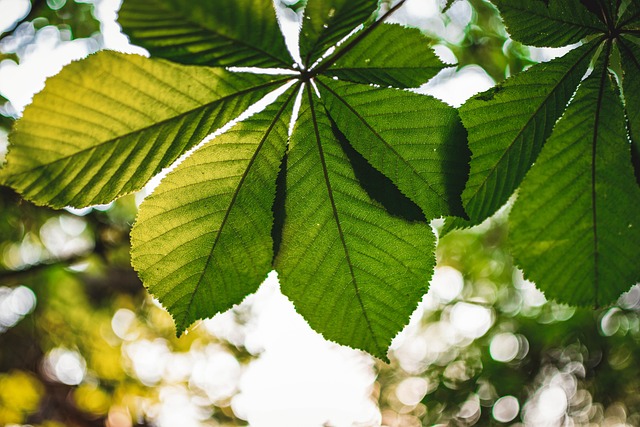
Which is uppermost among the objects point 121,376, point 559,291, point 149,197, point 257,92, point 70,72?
point 70,72

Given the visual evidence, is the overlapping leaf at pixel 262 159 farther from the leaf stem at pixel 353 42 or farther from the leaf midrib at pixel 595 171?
the leaf midrib at pixel 595 171

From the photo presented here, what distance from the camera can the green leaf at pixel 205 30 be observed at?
0.66 metres

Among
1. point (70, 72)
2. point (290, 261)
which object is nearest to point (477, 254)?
point (290, 261)

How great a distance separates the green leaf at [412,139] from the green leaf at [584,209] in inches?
9.9

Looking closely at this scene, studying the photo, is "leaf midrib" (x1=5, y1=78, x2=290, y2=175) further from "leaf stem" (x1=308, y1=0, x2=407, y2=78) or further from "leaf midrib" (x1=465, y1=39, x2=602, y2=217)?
"leaf midrib" (x1=465, y1=39, x2=602, y2=217)

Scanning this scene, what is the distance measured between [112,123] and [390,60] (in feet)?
1.63

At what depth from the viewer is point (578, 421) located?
25.7ft

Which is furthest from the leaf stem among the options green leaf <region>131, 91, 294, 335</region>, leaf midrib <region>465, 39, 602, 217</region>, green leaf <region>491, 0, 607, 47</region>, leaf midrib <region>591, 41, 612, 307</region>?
leaf midrib <region>591, 41, 612, 307</region>

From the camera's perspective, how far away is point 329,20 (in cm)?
74

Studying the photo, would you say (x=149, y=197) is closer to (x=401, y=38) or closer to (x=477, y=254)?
(x=401, y=38)

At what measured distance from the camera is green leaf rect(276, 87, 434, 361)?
92cm

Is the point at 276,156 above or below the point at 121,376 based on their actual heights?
above

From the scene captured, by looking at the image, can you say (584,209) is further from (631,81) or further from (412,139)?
(412,139)

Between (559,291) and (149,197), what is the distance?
902 mm
